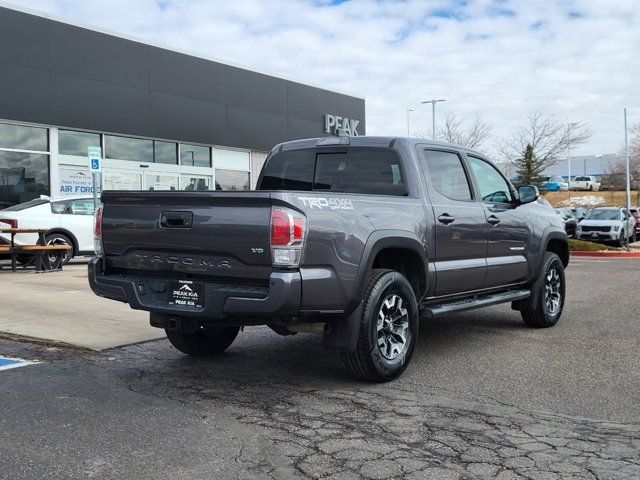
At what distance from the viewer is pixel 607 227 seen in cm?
2525

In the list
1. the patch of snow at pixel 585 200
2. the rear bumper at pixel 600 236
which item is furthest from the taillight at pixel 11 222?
the patch of snow at pixel 585 200

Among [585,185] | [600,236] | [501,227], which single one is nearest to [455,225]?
[501,227]

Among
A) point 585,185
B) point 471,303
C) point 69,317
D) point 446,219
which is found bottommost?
point 69,317

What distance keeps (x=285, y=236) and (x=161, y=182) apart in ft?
61.9

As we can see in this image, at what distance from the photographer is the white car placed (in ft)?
46.5

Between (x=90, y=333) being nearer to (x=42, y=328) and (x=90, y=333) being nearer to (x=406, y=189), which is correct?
(x=42, y=328)

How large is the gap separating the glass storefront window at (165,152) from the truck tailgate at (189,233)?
17.5 meters

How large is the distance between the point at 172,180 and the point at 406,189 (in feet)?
59.7

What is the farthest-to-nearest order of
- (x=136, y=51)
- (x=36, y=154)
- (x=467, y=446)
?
(x=136, y=51)
(x=36, y=154)
(x=467, y=446)

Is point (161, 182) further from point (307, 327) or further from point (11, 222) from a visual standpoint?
point (307, 327)

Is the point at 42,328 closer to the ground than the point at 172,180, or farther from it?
closer to the ground

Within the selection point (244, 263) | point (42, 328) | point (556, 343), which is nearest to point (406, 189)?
point (244, 263)

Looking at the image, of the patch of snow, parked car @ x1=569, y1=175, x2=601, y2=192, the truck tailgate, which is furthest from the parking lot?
parked car @ x1=569, y1=175, x2=601, y2=192

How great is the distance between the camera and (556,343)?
6.89 metres
